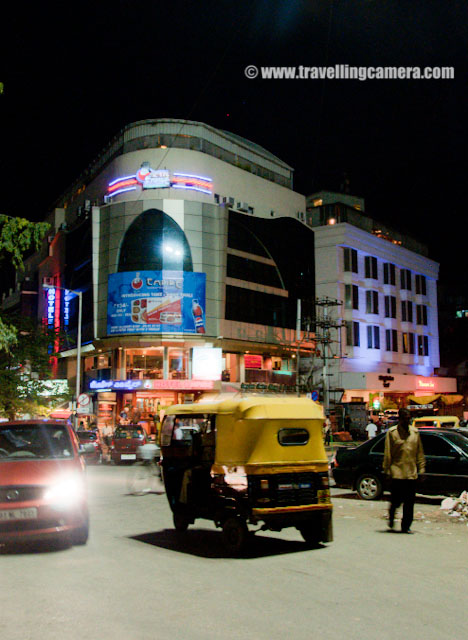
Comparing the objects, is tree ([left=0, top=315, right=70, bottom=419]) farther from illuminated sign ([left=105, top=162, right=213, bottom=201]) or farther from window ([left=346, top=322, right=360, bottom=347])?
window ([left=346, top=322, right=360, bottom=347])

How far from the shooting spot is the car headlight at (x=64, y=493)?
8.37 meters

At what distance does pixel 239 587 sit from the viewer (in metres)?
6.52

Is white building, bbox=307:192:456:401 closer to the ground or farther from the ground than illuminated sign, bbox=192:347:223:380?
farther from the ground

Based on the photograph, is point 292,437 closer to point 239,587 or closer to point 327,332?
point 239,587

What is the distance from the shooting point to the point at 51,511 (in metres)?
8.29

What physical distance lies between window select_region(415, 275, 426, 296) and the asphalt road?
217 feet

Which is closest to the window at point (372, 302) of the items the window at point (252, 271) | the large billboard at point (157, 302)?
the window at point (252, 271)

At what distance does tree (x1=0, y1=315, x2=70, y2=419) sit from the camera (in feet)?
105

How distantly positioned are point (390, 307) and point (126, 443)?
46.7 m

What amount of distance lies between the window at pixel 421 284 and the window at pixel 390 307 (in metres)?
6.54

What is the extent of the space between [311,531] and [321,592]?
265 centimetres

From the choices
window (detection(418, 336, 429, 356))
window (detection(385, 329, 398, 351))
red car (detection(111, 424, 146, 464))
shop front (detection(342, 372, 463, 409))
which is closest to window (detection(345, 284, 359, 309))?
window (detection(385, 329, 398, 351))

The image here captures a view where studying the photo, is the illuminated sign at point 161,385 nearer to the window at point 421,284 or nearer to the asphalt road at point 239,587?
the window at point 421,284

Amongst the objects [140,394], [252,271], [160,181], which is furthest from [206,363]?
[160,181]
